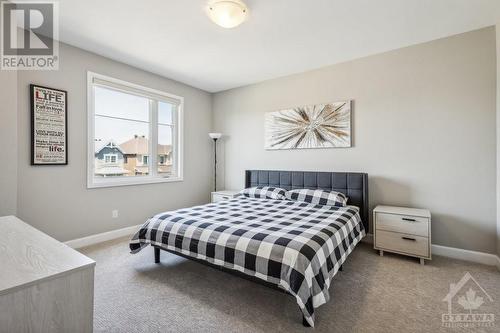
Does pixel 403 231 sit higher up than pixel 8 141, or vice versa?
pixel 8 141

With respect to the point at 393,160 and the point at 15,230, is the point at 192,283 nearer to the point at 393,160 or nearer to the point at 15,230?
the point at 15,230

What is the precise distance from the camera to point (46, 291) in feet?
2.82

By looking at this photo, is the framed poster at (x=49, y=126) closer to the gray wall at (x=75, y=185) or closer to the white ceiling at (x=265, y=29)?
the gray wall at (x=75, y=185)

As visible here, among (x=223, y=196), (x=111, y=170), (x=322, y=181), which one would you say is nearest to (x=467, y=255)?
(x=322, y=181)

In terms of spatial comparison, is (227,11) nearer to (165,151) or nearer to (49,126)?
(49,126)

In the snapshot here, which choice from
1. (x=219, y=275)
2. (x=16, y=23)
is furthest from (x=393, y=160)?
(x=16, y=23)

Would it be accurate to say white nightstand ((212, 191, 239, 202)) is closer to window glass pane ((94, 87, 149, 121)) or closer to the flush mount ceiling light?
window glass pane ((94, 87, 149, 121))

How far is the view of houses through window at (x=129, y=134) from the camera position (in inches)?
132

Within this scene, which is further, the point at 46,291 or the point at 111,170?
the point at 111,170

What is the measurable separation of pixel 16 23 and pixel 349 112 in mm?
4094

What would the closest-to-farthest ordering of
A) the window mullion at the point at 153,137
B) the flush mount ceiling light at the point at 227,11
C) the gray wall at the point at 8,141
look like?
the flush mount ceiling light at the point at 227,11
the gray wall at the point at 8,141
the window mullion at the point at 153,137

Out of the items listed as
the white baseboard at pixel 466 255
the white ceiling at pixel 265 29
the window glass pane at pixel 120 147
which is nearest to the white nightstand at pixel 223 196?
the window glass pane at pixel 120 147

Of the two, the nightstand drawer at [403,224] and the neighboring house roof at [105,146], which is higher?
the neighboring house roof at [105,146]

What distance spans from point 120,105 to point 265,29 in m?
2.45
